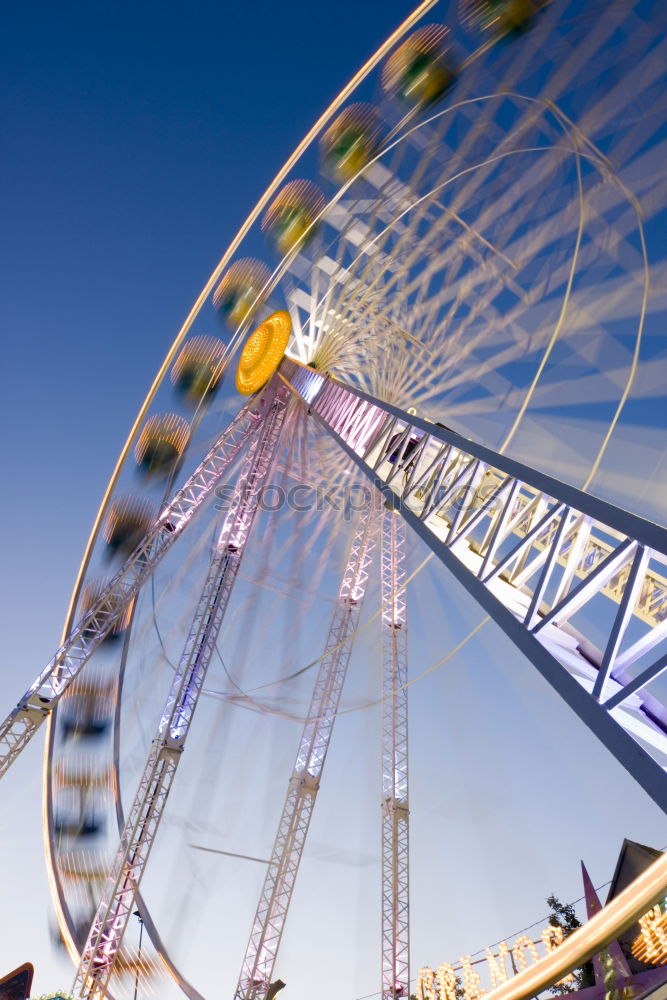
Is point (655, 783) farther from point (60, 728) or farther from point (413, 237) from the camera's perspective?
point (60, 728)

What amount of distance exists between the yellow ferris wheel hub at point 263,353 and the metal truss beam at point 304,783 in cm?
438

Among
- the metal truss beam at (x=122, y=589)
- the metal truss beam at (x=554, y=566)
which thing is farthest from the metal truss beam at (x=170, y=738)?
the metal truss beam at (x=554, y=566)

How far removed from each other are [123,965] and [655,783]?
500 inches

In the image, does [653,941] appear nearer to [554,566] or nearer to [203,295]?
[554,566]

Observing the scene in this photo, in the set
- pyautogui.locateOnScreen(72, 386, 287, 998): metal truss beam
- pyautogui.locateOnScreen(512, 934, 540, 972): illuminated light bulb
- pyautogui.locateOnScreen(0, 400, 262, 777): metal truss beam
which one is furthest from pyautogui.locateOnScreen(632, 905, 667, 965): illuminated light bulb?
pyautogui.locateOnScreen(0, 400, 262, 777): metal truss beam

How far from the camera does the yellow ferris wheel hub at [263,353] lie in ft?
51.3

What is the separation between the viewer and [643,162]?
7352 millimetres

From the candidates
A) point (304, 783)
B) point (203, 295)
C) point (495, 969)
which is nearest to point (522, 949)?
point (495, 969)

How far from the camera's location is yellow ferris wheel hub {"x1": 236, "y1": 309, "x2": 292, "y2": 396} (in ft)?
51.3

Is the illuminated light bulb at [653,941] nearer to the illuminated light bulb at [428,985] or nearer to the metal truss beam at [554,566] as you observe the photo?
the metal truss beam at [554,566]

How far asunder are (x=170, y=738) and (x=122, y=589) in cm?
389

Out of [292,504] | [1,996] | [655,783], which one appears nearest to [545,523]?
[655,783]

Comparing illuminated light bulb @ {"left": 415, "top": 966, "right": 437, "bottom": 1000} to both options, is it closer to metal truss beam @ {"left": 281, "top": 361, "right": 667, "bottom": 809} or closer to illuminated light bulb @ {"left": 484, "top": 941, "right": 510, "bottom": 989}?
illuminated light bulb @ {"left": 484, "top": 941, "right": 510, "bottom": 989}

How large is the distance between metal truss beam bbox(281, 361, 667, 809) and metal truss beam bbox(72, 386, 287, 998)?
4.83 metres
